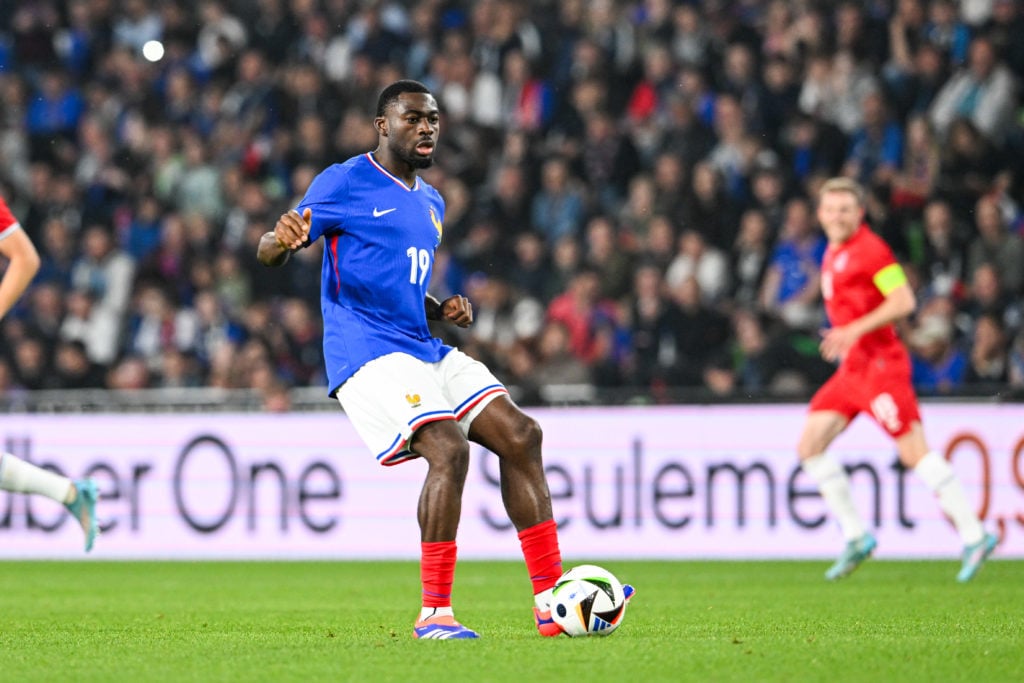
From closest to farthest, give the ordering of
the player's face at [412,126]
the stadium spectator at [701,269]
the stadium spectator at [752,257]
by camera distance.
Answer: the player's face at [412,126], the stadium spectator at [752,257], the stadium spectator at [701,269]

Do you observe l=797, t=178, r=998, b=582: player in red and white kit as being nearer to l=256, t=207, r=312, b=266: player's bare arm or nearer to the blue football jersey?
the blue football jersey

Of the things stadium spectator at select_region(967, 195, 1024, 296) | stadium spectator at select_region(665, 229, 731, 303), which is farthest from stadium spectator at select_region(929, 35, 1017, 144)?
stadium spectator at select_region(665, 229, 731, 303)

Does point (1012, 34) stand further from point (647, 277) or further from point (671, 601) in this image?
point (671, 601)

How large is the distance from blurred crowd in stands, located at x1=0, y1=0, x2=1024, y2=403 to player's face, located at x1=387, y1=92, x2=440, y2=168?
6.36 m

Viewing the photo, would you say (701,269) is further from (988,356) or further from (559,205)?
(988,356)

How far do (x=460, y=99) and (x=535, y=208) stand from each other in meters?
1.63

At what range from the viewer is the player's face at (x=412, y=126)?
6520 mm

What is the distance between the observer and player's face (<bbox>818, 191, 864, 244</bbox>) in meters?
10.4

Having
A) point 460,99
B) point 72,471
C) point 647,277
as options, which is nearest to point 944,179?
point 647,277

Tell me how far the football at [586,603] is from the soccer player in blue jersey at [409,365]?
0.14 m

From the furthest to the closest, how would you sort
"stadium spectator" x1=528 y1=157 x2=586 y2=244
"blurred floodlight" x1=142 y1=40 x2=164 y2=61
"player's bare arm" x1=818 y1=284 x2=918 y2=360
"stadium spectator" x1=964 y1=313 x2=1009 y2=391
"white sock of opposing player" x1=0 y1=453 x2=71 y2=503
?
"blurred floodlight" x1=142 y1=40 x2=164 y2=61 → "stadium spectator" x1=528 y1=157 x2=586 y2=244 → "stadium spectator" x1=964 y1=313 x2=1009 y2=391 → "player's bare arm" x1=818 y1=284 x2=918 y2=360 → "white sock of opposing player" x1=0 y1=453 x2=71 y2=503

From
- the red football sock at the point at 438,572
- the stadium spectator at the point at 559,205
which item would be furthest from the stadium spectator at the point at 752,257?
the red football sock at the point at 438,572

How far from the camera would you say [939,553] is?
12.1 m

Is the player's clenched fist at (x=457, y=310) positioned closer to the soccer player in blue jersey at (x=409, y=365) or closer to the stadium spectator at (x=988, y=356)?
the soccer player in blue jersey at (x=409, y=365)
